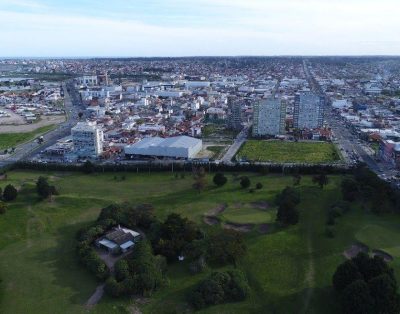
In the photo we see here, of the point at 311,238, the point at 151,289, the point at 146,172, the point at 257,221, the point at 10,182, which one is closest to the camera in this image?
the point at 151,289

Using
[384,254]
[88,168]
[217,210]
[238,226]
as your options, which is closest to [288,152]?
[217,210]

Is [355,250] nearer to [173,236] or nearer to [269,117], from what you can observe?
[173,236]

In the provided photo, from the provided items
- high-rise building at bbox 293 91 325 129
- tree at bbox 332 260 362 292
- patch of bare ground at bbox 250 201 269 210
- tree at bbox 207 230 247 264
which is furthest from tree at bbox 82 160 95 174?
high-rise building at bbox 293 91 325 129

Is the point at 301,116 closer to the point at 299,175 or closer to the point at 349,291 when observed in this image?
the point at 299,175

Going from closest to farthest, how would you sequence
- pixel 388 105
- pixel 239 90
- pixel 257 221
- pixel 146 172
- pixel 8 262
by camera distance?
pixel 8 262
pixel 257 221
pixel 146 172
pixel 388 105
pixel 239 90

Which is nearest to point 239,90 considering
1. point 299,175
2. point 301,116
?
point 301,116

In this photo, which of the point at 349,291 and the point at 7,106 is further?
the point at 7,106

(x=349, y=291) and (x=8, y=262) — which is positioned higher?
(x=349, y=291)
